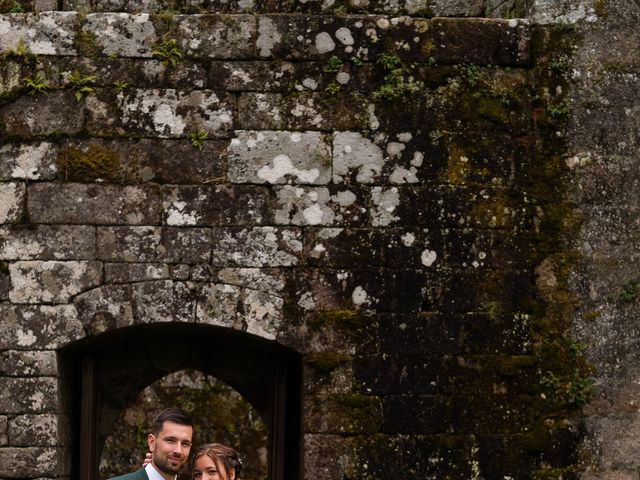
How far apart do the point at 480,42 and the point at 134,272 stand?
2.32 metres

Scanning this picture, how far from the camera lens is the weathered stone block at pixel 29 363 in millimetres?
6801

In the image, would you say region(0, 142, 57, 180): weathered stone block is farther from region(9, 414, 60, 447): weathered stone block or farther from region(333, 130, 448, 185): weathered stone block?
region(333, 130, 448, 185): weathered stone block

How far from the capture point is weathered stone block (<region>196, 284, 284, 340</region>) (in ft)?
22.3

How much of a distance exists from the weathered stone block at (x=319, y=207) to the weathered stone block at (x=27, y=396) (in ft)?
5.11

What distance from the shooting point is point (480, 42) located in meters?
7.02

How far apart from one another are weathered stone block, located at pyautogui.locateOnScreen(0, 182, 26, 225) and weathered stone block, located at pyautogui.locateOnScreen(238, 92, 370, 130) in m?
1.27

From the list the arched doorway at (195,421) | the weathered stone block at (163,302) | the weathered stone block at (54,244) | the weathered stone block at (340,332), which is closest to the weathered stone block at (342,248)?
the weathered stone block at (340,332)

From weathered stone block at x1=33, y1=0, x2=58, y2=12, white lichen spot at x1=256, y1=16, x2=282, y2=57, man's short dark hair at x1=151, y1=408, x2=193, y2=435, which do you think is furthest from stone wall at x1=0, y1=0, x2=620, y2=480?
man's short dark hair at x1=151, y1=408, x2=193, y2=435

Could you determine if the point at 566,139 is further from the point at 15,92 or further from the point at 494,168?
the point at 15,92

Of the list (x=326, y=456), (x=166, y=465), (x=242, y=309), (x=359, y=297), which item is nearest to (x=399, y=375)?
(x=359, y=297)

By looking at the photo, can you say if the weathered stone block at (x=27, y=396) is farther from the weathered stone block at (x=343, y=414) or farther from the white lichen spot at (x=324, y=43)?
the white lichen spot at (x=324, y=43)

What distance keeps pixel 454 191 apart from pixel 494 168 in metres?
0.27

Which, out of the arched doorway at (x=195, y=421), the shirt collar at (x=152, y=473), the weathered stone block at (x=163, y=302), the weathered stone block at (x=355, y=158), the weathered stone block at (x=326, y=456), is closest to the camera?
the shirt collar at (x=152, y=473)

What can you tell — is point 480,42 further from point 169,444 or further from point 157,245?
point 169,444
